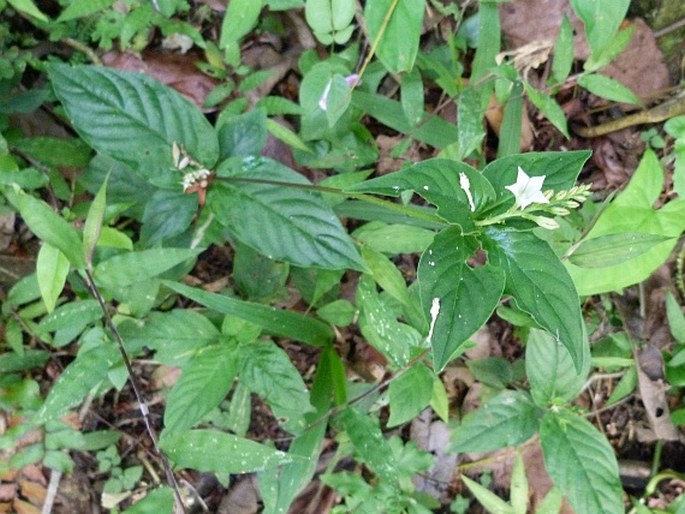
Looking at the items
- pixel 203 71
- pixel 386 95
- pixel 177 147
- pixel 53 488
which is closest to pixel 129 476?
pixel 53 488

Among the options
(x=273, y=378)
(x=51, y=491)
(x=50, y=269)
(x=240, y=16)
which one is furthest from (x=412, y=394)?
(x=51, y=491)

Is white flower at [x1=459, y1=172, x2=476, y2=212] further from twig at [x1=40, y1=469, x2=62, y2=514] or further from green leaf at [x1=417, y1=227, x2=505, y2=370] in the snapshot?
twig at [x1=40, y1=469, x2=62, y2=514]

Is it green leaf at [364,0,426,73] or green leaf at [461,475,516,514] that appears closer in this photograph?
green leaf at [364,0,426,73]

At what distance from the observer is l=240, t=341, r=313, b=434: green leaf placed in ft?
4.83

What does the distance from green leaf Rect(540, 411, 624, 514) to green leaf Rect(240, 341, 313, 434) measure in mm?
610

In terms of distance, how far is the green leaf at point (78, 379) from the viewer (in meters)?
1.33

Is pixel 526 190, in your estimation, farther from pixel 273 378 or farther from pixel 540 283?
pixel 273 378

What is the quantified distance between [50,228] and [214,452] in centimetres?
60

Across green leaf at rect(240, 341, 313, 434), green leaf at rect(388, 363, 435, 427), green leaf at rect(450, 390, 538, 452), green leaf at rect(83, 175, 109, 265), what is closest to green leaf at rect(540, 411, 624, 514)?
green leaf at rect(450, 390, 538, 452)

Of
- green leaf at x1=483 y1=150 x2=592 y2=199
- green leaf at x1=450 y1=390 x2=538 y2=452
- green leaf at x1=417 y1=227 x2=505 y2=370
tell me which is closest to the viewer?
green leaf at x1=417 y1=227 x2=505 y2=370

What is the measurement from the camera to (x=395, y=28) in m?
1.28

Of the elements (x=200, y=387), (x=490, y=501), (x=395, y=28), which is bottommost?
(x=490, y=501)

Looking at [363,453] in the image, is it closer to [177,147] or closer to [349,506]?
[349,506]

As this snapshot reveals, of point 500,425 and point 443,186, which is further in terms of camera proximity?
point 500,425
